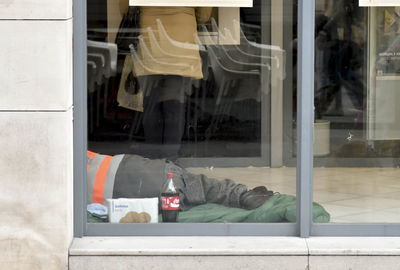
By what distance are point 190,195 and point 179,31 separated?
117 centimetres

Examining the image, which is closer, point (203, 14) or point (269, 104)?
point (203, 14)

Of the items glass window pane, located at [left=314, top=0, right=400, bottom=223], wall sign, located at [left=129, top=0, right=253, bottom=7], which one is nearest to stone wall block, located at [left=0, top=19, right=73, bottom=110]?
wall sign, located at [left=129, top=0, right=253, bottom=7]

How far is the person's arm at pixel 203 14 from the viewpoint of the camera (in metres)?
5.60

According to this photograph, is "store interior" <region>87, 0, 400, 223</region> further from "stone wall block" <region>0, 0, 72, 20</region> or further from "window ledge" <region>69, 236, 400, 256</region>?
"stone wall block" <region>0, 0, 72, 20</region>

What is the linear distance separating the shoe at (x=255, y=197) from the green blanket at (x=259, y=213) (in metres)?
0.04

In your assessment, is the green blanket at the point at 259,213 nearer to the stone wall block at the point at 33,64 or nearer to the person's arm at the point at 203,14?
the stone wall block at the point at 33,64

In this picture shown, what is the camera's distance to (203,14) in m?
5.66

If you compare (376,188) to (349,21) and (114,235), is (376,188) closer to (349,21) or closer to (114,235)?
(349,21)

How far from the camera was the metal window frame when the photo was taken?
5414mm

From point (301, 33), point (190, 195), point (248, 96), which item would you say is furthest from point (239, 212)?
point (301, 33)

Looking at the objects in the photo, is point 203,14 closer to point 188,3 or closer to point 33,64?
point 188,3

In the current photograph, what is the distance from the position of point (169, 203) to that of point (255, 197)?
620mm

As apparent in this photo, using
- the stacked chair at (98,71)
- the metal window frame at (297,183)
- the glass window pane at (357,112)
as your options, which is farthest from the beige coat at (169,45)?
the glass window pane at (357,112)

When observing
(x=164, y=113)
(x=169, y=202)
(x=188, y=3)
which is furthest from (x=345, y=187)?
(x=188, y=3)
